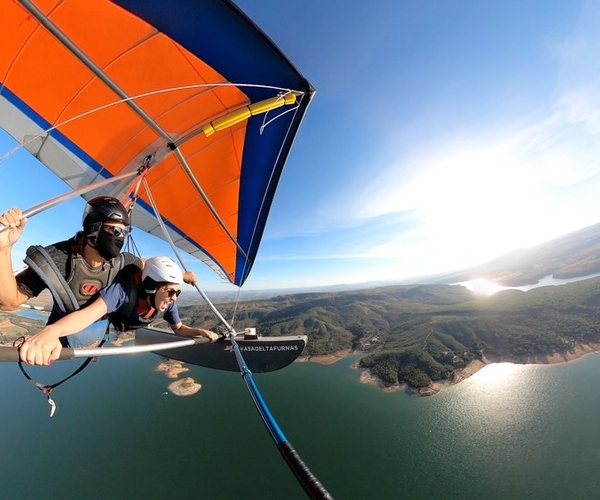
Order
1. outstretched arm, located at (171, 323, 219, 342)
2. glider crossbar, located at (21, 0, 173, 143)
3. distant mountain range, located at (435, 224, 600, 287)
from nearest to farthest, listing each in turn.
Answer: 1. glider crossbar, located at (21, 0, 173, 143)
2. outstretched arm, located at (171, 323, 219, 342)
3. distant mountain range, located at (435, 224, 600, 287)

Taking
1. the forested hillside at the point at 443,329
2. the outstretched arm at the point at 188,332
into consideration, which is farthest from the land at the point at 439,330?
the outstretched arm at the point at 188,332

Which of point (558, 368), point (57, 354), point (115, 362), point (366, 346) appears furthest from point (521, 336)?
point (115, 362)

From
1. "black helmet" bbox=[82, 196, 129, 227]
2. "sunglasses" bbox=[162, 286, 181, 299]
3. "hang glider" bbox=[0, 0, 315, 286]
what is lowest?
"sunglasses" bbox=[162, 286, 181, 299]

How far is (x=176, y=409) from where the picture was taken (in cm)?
4600

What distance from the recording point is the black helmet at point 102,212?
2213 millimetres

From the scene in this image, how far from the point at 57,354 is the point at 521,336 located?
270 ft

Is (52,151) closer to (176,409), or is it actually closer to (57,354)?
(57,354)

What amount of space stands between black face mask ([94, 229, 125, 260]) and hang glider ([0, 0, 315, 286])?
41.0 inches

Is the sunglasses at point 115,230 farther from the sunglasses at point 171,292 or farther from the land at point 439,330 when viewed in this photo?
the land at point 439,330

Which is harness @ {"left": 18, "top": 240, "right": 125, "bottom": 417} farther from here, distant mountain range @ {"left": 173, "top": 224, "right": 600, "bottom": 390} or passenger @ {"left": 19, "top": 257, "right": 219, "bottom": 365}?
distant mountain range @ {"left": 173, "top": 224, "right": 600, "bottom": 390}

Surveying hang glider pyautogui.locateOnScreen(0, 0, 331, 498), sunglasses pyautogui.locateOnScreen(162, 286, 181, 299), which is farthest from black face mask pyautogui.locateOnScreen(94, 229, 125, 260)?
hang glider pyautogui.locateOnScreen(0, 0, 331, 498)

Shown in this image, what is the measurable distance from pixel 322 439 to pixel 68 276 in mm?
45363

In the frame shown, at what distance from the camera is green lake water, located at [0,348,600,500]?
31000 millimetres

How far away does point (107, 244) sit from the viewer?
225 centimetres
